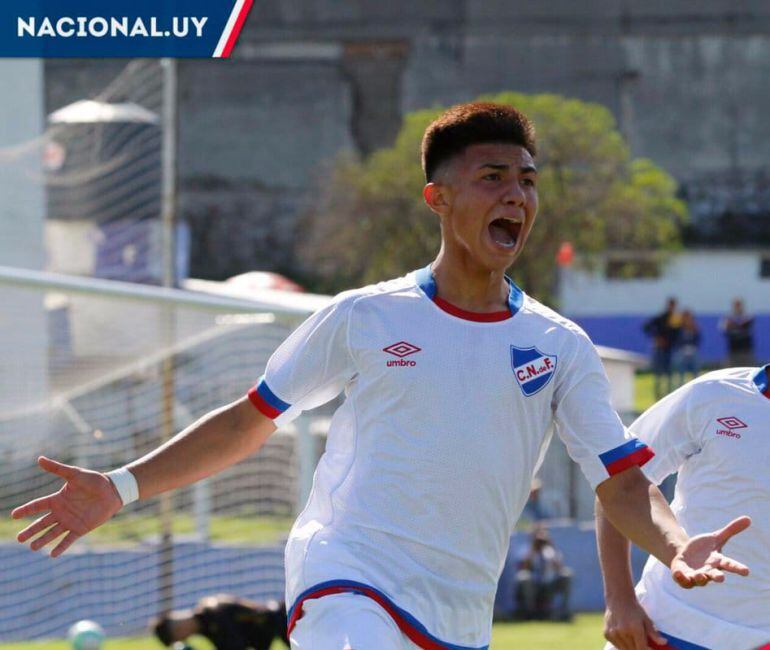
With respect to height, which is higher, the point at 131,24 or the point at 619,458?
the point at 131,24


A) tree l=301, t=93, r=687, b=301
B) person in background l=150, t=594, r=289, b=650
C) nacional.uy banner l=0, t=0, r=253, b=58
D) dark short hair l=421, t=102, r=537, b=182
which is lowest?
person in background l=150, t=594, r=289, b=650

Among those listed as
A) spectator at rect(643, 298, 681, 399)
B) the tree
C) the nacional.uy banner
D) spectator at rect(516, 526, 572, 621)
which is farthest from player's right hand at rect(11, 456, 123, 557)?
the tree

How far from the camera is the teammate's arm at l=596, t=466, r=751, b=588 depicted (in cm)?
373

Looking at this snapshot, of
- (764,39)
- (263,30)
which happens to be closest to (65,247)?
(263,30)

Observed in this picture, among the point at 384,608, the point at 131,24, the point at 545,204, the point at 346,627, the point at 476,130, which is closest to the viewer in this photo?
the point at 346,627

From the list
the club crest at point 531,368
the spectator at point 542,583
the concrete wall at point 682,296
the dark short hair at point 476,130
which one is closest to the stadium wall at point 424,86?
the concrete wall at point 682,296

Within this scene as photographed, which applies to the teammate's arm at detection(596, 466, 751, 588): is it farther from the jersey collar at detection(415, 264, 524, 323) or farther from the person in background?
the person in background

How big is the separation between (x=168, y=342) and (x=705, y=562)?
6.67 meters

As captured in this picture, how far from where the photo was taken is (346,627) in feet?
13.1

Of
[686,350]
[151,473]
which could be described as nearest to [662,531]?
[151,473]

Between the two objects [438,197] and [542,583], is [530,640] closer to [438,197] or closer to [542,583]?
[542,583]

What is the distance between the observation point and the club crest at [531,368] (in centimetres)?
422

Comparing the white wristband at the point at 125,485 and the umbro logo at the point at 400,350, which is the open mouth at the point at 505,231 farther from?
the white wristband at the point at 125,485

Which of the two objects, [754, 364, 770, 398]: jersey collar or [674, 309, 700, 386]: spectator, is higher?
[754, 364, 770, 398]: jersey collar
